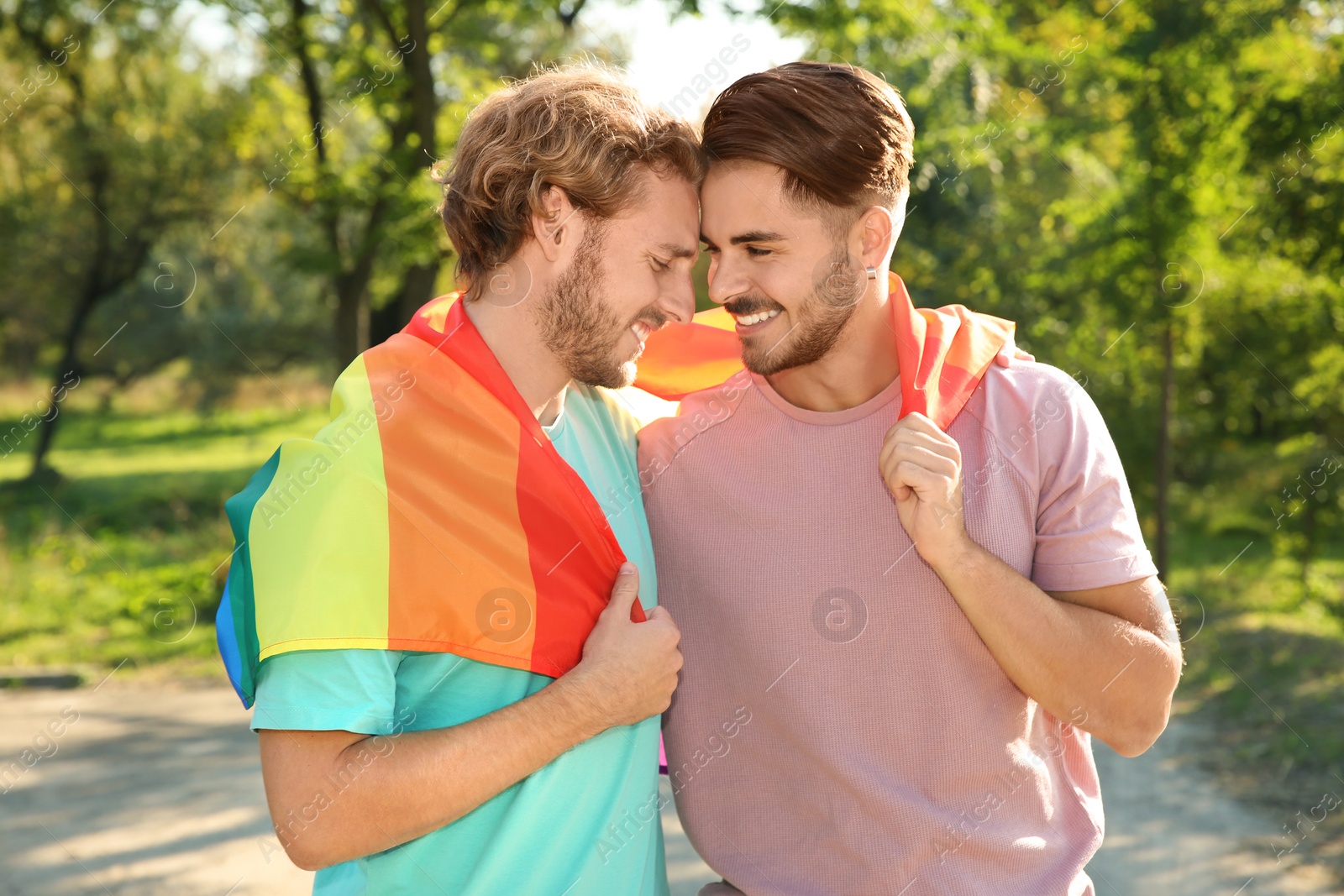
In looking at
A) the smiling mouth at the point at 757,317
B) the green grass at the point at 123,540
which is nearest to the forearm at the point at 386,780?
the smiling mouth at the point at 757,317

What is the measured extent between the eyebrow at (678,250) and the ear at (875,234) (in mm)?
367

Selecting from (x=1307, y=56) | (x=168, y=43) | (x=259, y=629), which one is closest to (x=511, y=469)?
(x=259, y=629)

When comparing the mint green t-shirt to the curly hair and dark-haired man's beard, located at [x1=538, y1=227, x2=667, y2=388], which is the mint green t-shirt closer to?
dark-haired man's beard, located at [x1=538, y1=227, x2=667, y2=388]

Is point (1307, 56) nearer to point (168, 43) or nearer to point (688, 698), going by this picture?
→ point (688, 698)

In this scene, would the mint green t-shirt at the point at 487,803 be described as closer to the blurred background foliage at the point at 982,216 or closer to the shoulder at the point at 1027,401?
the shoulder at the point at 1027,401

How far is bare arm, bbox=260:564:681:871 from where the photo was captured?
1.75 metres

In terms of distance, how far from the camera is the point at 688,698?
242cm

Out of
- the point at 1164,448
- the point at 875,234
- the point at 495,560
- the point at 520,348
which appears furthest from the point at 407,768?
the point at 1164,448

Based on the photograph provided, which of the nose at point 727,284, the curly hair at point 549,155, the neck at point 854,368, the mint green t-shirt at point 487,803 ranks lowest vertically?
the mint green t-shirt at point 487,803

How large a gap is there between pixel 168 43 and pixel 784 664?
1454 cm

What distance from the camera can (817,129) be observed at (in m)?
2.36

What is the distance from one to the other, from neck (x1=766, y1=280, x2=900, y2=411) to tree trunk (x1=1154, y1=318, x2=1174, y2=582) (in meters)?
6.56

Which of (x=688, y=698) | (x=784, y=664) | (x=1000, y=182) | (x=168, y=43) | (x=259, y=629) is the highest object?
(x=259, y=629)

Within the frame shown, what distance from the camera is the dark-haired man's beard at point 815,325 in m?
2.41
